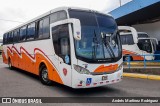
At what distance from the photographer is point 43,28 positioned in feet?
31.4

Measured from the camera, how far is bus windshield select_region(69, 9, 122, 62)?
7.13 meters

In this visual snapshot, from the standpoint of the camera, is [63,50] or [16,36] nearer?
[63,50]

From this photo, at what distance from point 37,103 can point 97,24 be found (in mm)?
3424

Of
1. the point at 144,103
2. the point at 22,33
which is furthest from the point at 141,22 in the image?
the point at 144,103

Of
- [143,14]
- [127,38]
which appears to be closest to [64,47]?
[127,38]

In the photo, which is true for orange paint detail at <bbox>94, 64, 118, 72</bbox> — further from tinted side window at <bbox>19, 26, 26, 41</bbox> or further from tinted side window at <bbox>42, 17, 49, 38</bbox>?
tinted side window at <bbox>19, 26, 26, 41</bbox>

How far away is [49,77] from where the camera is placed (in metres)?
8.71

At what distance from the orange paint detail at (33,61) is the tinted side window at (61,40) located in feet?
2.64

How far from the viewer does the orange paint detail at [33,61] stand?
8372mm

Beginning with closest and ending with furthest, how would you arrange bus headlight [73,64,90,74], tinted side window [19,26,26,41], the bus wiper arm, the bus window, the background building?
bus headlight [73,64,90,74] → the bus wiper arm → tinted side window [19,26,26,41] → the background building → the bus window

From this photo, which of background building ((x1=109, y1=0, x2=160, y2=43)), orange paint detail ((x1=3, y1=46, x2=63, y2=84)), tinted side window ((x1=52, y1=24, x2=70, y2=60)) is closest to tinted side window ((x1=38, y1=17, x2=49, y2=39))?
orange paint detail ((x1=3, y1=46, x2=63, y2=84))

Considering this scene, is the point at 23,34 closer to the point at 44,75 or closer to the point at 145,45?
the point at 44,75

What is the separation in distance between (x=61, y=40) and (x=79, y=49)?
3.30 ft

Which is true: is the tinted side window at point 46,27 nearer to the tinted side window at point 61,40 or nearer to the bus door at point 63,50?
the tinted side window at point 61,40
